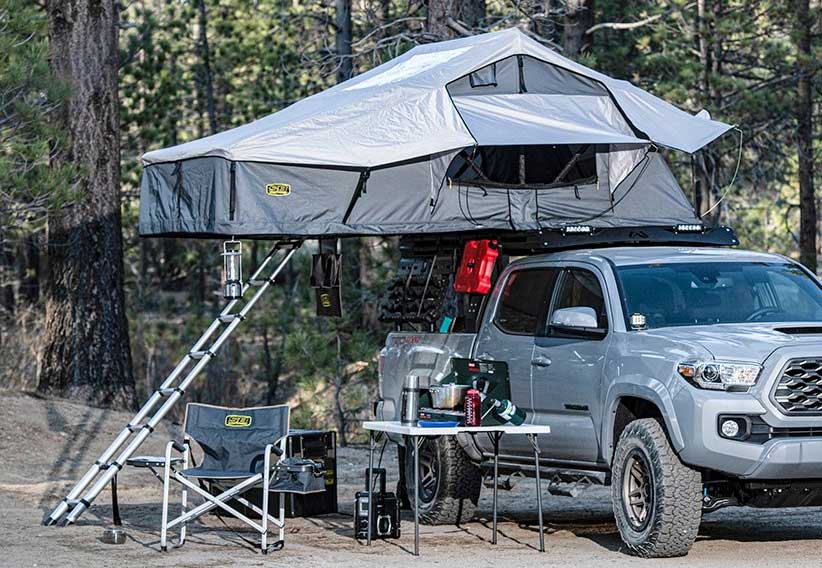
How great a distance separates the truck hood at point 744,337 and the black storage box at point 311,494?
3.00 m

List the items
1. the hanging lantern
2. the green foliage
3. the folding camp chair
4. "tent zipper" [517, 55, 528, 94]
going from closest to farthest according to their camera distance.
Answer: the folding camp chair → the hanging lantern → "tent zipper" [517, 55, 528, 94] → the green foliage

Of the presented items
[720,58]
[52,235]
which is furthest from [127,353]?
[720,58]

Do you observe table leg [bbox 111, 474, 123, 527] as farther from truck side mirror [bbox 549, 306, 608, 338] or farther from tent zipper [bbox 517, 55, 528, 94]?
tent zipper [bbox 517, 55, 528, 94]

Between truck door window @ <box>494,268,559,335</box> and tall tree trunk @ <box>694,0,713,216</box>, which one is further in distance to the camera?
tall tree trunk @ <box>694,0,713,216</box>

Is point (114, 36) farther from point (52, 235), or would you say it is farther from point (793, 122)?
point (793, 122)

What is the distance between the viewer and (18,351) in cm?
2000

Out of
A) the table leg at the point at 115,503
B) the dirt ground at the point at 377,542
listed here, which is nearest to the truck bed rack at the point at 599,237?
the dirt ground at the point at 377,542

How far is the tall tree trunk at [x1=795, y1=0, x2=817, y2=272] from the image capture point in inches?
830

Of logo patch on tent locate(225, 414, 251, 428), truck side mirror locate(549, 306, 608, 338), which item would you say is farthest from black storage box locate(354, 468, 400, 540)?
truck side mirror locate(549, 306, 608, 338)

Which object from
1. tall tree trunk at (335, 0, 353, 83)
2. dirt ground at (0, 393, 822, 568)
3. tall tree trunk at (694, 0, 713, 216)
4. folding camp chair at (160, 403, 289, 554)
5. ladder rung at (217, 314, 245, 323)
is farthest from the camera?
tall tree trunk at (335, 0, 353, 83)

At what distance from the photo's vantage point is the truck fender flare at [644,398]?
766 cm

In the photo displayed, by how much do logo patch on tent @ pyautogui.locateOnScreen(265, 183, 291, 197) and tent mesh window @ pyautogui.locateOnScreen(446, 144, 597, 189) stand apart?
1465 millimetres

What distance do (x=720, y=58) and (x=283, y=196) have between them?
14.3 meters

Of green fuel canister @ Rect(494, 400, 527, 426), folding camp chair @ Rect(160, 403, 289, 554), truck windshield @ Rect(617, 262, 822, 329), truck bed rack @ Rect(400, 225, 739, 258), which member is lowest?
folding camp chair @ Rect(160, 403, 289, 554)
